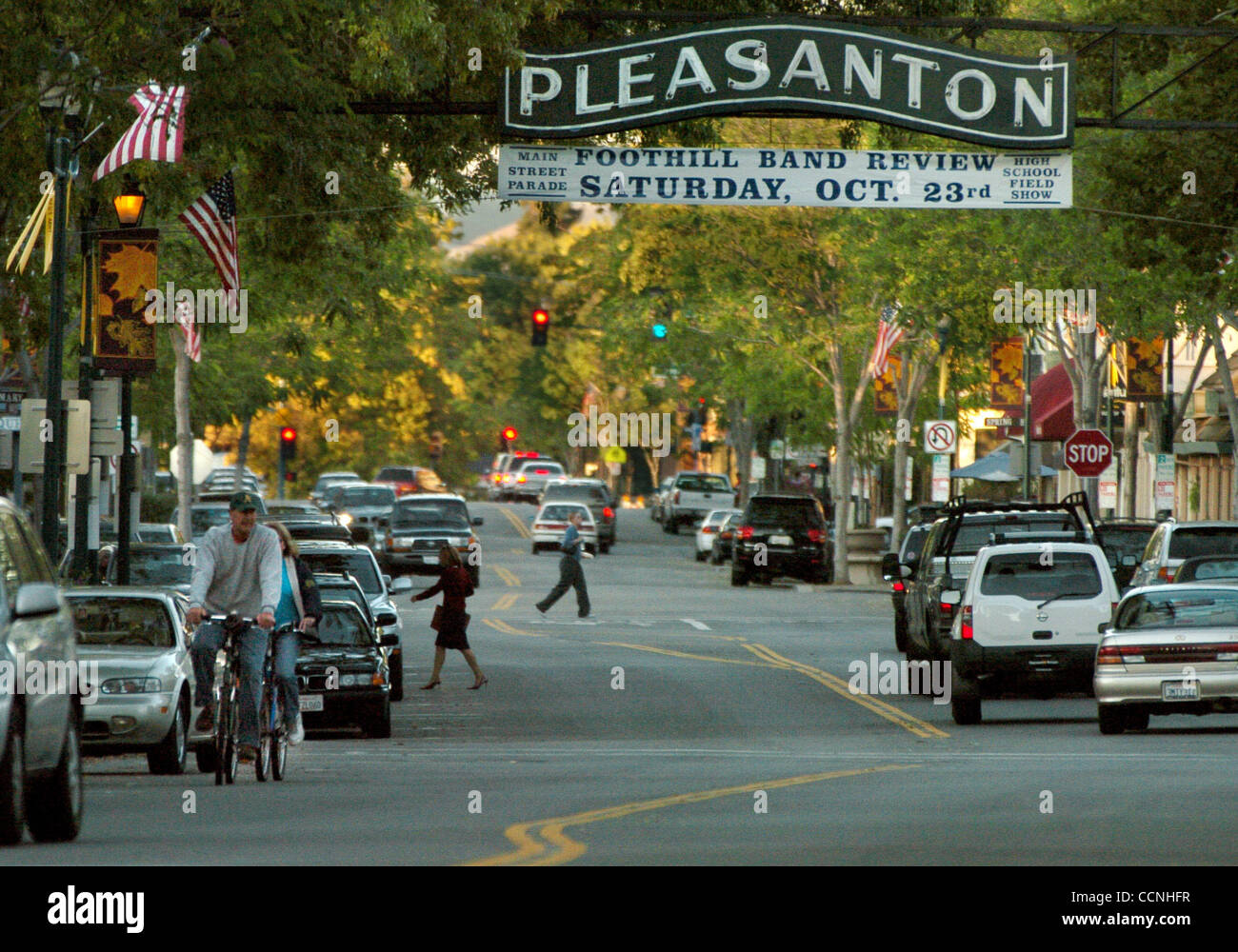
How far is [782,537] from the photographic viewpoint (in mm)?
50156

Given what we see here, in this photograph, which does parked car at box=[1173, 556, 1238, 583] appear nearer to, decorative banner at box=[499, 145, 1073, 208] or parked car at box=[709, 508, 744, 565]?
decorative banner at box=[499, 145, 1073, 208]

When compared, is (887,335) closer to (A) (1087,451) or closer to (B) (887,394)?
(B) (887,394)

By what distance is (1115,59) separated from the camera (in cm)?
2184

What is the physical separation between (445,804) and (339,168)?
29.7ft

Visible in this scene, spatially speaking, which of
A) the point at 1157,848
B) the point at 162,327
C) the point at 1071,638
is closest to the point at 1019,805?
the point at 1157,848

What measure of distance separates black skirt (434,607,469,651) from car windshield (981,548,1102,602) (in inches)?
287

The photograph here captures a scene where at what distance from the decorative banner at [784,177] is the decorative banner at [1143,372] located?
22.7 meters

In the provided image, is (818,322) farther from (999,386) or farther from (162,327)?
(162,327)

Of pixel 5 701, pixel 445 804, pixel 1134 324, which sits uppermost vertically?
pixel 1134 324

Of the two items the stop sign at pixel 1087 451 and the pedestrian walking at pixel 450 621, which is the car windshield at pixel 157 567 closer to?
the pedestrian walking at pixel 450 621

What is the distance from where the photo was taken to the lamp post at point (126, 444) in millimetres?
25641

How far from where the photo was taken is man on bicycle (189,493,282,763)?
1426cm

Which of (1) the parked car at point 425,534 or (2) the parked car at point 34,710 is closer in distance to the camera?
(2) the parked car at point 34,710
